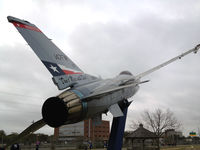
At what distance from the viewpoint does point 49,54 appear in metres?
8.93

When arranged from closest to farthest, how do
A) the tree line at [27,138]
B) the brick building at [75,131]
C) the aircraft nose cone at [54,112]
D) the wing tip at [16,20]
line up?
the aircraft nose cone at [54,112]
the wing tip at [16,20]
the tree line at [27,138]
the brick building at [75,131]

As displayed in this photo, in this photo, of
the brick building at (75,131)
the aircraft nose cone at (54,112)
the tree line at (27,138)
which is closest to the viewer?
the aircraft nose cone at (54,112)

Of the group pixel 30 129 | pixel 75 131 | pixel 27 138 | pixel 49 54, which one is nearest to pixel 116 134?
pixel 30 129

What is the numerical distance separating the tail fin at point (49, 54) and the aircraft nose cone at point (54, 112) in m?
0.96

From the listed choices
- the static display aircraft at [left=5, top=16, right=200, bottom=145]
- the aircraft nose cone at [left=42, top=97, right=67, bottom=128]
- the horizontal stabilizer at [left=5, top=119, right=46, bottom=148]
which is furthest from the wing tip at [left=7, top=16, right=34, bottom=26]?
the horizontal stabilizer at [left=5, top=119, right=46, bottom=148]

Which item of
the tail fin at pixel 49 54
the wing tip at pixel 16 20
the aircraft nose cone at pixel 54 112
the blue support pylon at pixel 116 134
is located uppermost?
the wing tip at pixel 16 20

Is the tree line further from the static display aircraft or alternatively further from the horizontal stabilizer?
the static display aircraft

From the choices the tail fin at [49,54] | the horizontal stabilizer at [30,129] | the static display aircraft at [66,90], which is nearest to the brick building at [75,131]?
the static display aircraft at [66,90]

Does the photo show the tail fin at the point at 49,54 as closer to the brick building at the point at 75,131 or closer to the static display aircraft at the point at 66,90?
the static display aircraft at the point at 66,90

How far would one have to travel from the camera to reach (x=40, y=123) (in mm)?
8734

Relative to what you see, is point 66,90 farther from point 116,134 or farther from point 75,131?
point 75,131

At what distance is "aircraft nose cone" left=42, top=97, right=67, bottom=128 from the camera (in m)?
7.67

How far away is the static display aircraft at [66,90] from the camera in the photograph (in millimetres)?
7754

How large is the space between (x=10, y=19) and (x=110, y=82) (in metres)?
5.79
